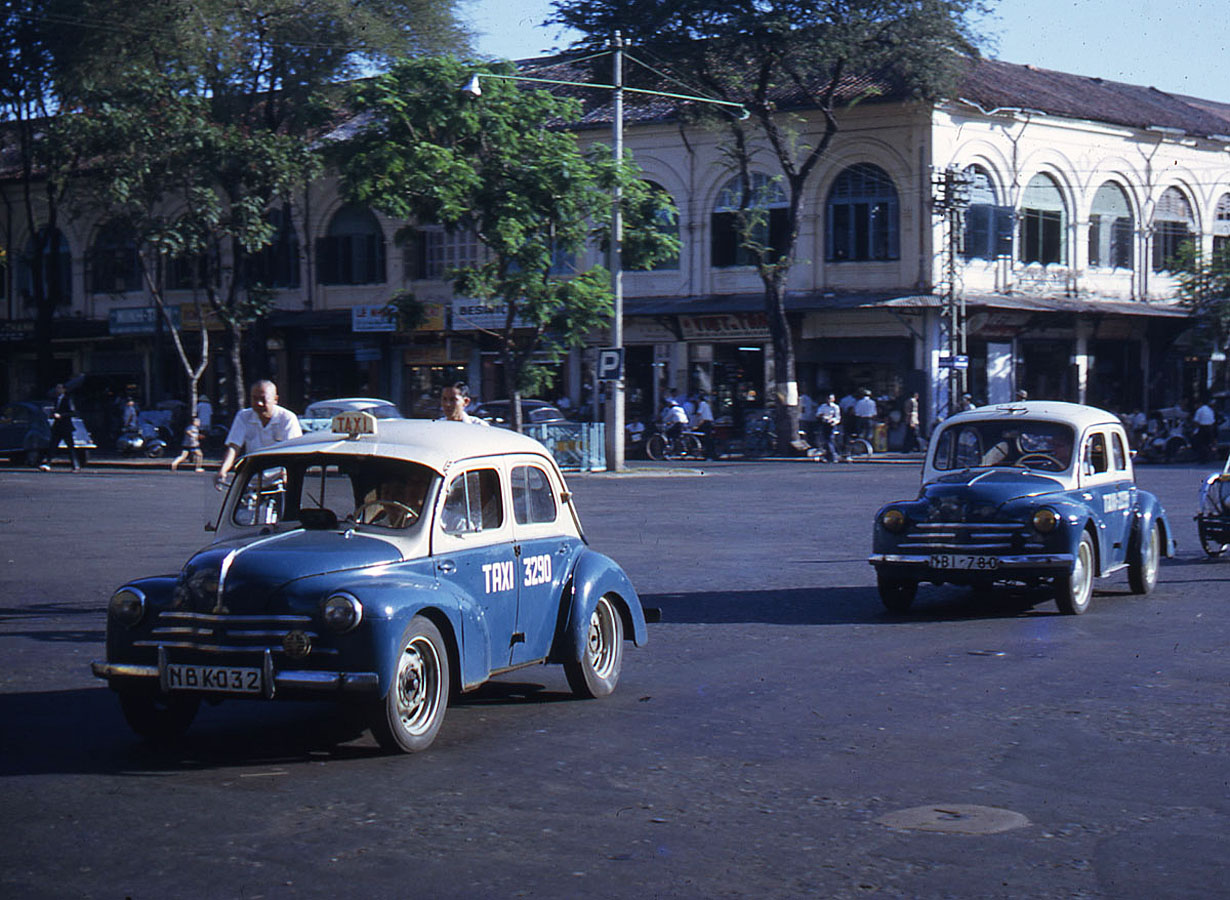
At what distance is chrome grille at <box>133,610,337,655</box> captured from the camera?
6.96 meters

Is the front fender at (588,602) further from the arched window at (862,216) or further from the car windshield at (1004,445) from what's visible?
the arched window at (862,216)

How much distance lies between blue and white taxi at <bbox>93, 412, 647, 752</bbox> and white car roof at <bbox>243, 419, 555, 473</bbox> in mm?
11

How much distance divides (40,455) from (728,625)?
29733 millimetres

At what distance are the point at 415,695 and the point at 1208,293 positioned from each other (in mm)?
42125

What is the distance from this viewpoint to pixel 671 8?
3878cm

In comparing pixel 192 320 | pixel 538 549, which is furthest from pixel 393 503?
pixel 192 320

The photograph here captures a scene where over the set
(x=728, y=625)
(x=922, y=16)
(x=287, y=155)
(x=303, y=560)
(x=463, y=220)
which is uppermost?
(x=922, y=16)

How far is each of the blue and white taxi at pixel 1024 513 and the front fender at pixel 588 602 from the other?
381 centimetres

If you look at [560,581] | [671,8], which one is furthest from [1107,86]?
[560,581]

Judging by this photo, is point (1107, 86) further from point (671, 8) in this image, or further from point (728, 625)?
point (728, 625)

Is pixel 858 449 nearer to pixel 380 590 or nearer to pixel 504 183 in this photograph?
pixel 504 183

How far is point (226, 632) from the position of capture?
7027 mm

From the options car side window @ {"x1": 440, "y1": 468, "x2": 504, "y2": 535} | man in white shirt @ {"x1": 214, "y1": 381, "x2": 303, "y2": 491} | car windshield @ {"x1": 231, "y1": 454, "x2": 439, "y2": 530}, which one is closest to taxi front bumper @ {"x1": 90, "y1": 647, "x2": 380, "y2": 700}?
car windshield @ {"x1": 231, "y1": 454, "x2": 439, "y2": 530}

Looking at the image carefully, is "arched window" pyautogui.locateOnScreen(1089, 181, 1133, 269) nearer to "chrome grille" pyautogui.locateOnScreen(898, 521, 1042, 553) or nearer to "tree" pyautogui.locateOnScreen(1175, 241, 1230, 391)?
"tree" pyautogui.locateOnScreen(1175, 241, 1230, 391)
